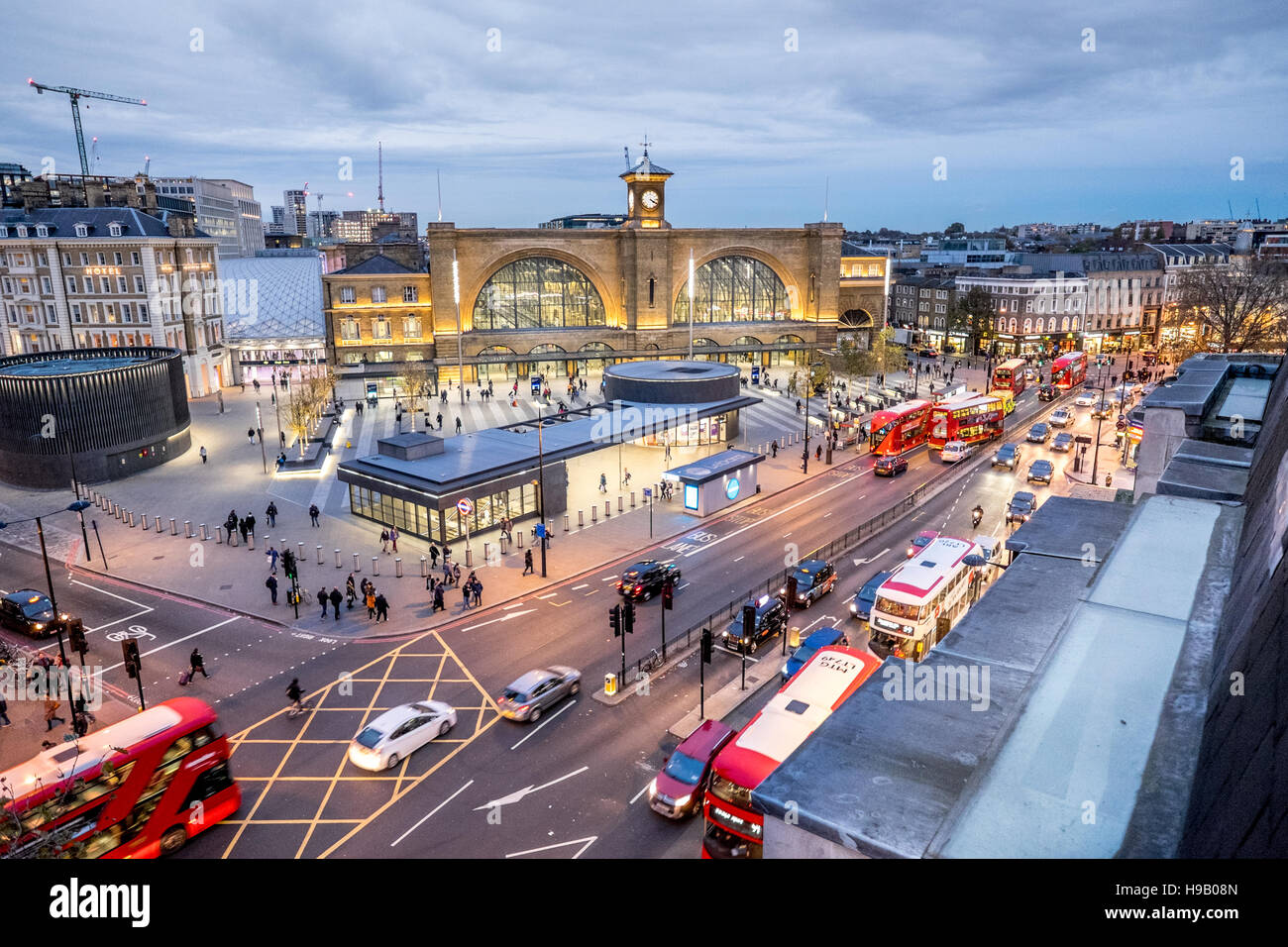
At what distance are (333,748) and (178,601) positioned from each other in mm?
12707

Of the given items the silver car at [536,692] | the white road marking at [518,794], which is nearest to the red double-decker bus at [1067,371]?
the silver car at [536,692]

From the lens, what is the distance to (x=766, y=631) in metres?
25.1

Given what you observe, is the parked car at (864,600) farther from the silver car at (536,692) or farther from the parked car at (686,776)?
the silver car at (536,692)

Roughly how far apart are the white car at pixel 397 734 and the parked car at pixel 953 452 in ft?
118

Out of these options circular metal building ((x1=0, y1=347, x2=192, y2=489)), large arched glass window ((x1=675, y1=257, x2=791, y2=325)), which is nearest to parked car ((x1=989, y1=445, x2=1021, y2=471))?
large arched glass window ((x1=675, y1=257, x2=791, y2=325))

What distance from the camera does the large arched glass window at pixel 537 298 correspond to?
76.1 m

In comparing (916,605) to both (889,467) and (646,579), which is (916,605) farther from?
(889,467)

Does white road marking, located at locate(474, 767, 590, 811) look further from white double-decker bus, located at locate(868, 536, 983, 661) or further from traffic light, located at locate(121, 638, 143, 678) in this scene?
traffic light, located at locate(121, 638, 143, 678)

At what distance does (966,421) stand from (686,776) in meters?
38.6

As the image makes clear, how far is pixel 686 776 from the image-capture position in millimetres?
17234

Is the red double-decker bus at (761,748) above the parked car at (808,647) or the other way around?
above
